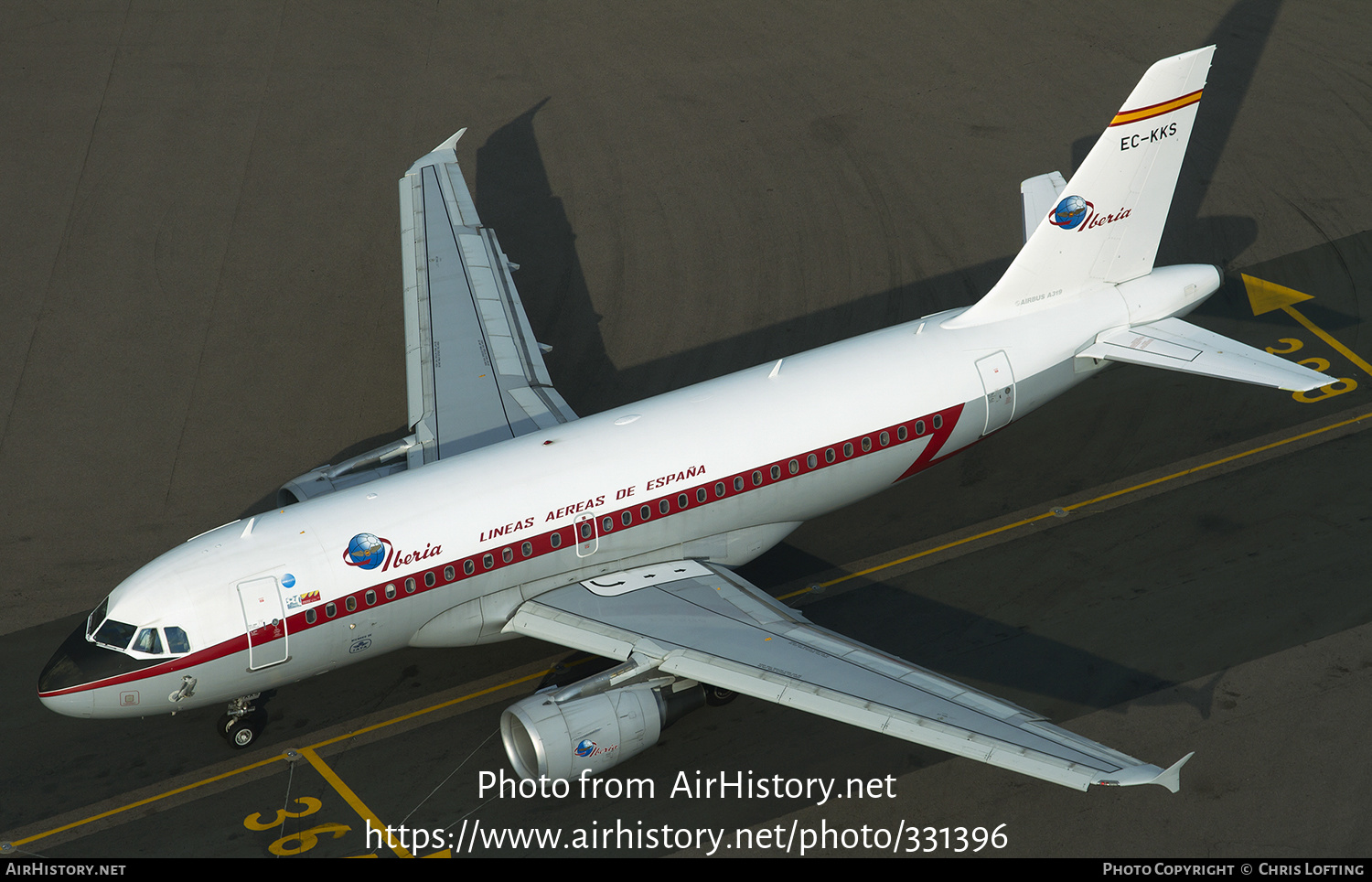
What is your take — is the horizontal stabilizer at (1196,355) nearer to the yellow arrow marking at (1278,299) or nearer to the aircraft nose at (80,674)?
the yellow arrow marking at (1278,299)

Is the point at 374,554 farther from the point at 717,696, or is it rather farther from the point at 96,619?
the point at 717,696

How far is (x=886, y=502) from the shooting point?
36.8 metres

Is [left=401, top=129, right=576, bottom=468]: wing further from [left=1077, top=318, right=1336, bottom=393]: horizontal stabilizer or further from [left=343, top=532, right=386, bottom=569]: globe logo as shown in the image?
[left=1077, top=318, right=1336, bottom=393]: horizontal stabilizer

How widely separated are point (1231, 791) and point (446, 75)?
39.7 m

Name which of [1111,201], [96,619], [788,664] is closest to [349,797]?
[96,619]

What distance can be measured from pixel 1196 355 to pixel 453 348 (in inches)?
786

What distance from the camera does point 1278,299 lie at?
42906mm

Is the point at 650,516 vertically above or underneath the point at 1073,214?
underneath

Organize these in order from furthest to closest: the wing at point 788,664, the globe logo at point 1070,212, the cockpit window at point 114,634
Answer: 1. the globe logo at point 1070,212
2. the cockpit window at point 114,634
3. the wing at point 788,664

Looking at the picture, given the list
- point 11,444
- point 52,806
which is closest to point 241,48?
point 11,444

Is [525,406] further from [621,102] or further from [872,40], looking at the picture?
[872,40]

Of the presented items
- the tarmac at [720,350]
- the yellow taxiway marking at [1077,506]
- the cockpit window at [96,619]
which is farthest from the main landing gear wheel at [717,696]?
the cockpit window at [96,619]

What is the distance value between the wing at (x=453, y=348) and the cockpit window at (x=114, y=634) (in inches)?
225

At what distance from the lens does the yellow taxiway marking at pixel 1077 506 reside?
34438 mm
